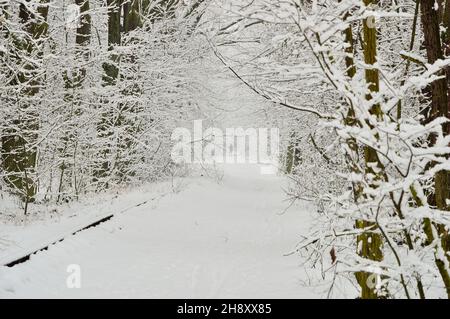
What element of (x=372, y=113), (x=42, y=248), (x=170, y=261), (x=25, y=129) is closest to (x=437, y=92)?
(x=372, y=113)

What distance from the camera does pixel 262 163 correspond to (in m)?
12.9

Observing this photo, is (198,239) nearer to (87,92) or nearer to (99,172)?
(87,92)

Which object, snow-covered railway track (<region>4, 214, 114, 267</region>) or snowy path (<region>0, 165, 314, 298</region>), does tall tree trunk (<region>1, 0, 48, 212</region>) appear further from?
snowy path (<region>0, 165, 314, 298</region>)

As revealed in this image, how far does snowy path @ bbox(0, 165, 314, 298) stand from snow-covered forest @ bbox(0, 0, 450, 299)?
Answer: 0.04 m

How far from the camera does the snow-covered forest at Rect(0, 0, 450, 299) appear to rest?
344 centimetres

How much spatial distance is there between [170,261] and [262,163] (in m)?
5.50

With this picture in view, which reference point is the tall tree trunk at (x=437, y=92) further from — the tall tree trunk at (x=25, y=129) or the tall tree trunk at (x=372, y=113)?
the tall tree trunk at (x=25, y=129)

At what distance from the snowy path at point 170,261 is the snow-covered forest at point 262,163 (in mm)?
39

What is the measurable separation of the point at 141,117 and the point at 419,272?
14.1m

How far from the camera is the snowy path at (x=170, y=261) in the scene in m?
6.12
